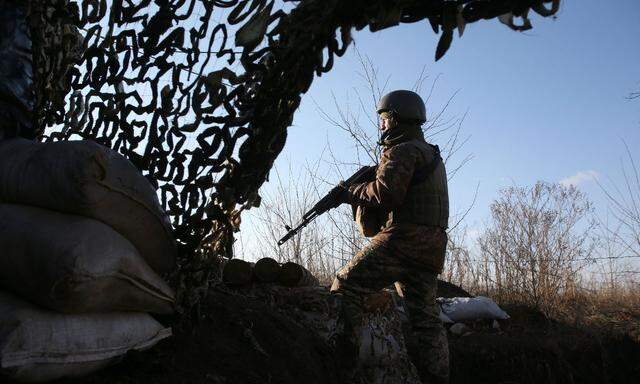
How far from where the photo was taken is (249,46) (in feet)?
6.07

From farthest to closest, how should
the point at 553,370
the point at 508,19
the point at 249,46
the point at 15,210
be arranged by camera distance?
the point at 553,370
the point at 249,46
the point at 15,210
the point at 508,19

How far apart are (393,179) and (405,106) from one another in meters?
0.62

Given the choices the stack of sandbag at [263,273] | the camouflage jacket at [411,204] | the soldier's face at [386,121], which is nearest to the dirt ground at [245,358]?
the camouflage jacket at [411,204]

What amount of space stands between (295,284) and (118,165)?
9.92ft

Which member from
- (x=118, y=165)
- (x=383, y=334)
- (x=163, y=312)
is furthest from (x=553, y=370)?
(x=118, y=165)

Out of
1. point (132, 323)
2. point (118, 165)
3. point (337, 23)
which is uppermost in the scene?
point (337, 23)

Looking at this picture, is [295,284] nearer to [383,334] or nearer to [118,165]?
[383,334]

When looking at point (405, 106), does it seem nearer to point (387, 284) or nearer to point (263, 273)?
point (387, 284)

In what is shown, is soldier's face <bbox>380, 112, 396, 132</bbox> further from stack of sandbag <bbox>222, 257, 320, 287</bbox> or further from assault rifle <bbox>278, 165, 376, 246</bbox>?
stack of sandbag <bbox>222, 257, 320, 287</bbox>

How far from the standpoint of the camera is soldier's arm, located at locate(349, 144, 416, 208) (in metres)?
3.92

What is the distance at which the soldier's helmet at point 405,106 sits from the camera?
13.8 feet

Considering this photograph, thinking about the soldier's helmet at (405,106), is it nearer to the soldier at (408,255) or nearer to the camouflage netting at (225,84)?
the soldier at (408,255)

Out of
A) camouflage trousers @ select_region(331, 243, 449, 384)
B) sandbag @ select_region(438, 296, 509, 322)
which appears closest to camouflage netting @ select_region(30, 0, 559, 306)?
camouflage trousers @ select_region(331, 243, 449, 384)

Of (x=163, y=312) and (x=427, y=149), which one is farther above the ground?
(x=427, y=149)
